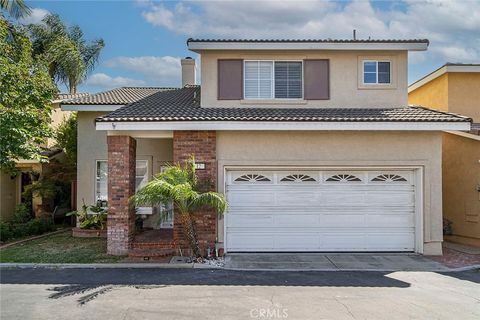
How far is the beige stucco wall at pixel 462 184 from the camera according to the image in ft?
42.9

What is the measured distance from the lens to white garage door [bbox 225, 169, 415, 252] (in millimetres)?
11695

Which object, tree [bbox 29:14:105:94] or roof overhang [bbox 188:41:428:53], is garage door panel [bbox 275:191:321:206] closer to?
roof overhang [bbox 188:41:428:53]

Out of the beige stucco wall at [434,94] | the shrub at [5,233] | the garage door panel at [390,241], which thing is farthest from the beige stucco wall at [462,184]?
the shrub at [5,233]

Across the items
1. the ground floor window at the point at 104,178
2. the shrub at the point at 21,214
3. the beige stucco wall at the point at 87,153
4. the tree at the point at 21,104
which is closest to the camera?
the tree at the point at 21,104


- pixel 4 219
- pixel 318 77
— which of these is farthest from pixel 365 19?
pixel 4 219

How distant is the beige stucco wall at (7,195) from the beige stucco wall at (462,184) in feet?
57.0

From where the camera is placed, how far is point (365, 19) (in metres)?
14.4

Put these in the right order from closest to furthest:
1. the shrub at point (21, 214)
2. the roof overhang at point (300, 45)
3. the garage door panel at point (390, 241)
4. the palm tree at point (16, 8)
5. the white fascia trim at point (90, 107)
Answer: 1. the garage door panel at point (390, 241)
2. the roof overhang at point (300, 45)
3. the white fascia trim at point (90, 107)
4. the shrub at point (21, 214)
5. the palm tree at point (16, 8)

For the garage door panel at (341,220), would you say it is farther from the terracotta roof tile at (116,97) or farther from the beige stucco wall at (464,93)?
the terracotta roof tile at (116,97)

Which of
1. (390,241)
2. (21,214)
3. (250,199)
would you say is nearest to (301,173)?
(250,199)

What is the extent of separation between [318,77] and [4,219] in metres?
13.9

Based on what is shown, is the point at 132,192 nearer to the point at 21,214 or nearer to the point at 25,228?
the point at 25,228

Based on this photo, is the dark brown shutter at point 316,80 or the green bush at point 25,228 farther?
the green bush at point 25,228

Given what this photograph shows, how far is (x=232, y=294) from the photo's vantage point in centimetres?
775
